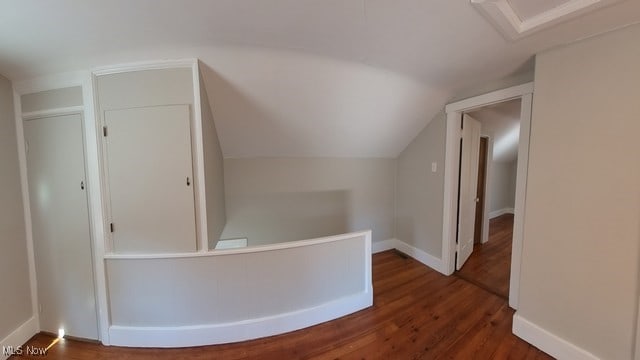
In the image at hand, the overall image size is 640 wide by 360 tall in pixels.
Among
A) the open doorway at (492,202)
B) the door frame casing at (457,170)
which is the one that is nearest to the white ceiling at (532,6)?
the door frame casing at (457,170)

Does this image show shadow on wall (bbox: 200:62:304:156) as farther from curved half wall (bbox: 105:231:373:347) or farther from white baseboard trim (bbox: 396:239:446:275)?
white baseboard trim (bbox: 396:239:446:275)

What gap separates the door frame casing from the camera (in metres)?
1.79

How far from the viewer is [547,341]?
1.54 meters

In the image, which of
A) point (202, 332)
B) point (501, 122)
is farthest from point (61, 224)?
point (501, 122)

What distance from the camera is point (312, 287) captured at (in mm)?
1814

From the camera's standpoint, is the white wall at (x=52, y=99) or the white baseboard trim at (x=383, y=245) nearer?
the white wall at (x=52, y=99)

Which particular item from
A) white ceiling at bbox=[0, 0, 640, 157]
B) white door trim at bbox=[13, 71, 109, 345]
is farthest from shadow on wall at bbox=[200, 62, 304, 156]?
white door trim at bbox=[13, 71, 109, 345]

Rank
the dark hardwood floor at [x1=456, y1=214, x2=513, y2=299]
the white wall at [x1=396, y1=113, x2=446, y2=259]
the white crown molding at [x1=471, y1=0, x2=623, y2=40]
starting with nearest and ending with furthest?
1. the white crown molding at [x1=471, y1=0, x2=623, y2=40]
2. the dark hardwood floor at [x1=456, y1=214, x2=513, y2=299]
3. the white wall at [x1=396, y1=113, x2=446, y2=259]

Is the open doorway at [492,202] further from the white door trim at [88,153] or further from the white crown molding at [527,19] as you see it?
the white door trim at [88,153]

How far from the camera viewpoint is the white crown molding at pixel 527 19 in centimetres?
114

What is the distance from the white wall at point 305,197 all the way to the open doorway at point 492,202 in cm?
109

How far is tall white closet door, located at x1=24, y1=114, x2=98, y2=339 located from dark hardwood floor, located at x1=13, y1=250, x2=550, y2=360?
0.22 m

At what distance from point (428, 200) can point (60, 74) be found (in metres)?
3.75

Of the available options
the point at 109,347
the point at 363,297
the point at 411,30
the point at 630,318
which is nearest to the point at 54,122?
the point at 109,347
